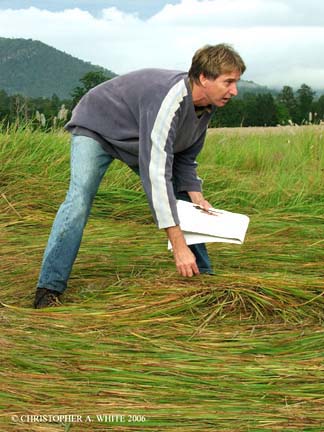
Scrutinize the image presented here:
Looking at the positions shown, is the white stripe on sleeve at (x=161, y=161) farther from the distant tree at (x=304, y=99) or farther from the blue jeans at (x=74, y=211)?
the distant tree at (x=304, y=99)

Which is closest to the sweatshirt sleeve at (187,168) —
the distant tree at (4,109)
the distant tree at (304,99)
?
the distant tree at (4,109)

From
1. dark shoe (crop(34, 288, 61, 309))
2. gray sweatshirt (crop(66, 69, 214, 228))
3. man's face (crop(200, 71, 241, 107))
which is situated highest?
man's face (crop(200, 71, 241, 107))

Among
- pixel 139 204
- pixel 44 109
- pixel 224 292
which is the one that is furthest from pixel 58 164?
pixel 224 292

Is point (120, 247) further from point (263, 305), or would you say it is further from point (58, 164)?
point (58, 164)

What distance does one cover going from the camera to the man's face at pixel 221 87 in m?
2.60

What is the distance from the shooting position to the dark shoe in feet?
9.39

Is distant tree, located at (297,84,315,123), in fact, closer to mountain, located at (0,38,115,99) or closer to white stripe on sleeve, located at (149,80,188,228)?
white stripe on sleeve, located at (149,80,188,228)

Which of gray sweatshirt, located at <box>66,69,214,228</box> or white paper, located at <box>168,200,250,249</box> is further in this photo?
white paper, located at <box>168,200,250,249</box>

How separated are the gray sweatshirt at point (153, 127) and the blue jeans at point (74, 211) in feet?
0.16

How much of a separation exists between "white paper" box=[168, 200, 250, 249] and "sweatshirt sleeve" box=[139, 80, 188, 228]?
0.11 metres

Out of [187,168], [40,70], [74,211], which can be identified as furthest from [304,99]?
[40,70]

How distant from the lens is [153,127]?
2.54 metres

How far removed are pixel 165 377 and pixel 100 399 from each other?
0.22m

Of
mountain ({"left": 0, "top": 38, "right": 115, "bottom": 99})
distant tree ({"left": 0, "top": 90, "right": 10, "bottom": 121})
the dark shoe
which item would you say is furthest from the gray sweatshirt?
mountain ({"left": 0, "top": 38, "right": 115, "bottom": 99})
